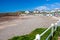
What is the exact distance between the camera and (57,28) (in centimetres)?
1194

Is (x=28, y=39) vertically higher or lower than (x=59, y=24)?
lower

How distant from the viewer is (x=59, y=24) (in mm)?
11984

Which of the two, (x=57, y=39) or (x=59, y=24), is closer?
(x=57, y=39)

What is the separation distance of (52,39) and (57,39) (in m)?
0.30

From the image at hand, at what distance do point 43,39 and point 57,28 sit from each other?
2.87 m

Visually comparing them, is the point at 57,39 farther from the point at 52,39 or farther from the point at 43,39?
the point at 43,39

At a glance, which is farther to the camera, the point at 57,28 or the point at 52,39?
the point at 57,28

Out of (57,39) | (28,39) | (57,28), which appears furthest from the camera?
(57,28)

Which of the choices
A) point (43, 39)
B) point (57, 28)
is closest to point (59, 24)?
point (57, 28)

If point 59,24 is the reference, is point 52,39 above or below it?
below

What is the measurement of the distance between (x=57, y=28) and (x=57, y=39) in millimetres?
3139

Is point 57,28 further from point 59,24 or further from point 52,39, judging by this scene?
point 52,39

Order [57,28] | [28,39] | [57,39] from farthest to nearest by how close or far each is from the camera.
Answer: [57,28] < [28,39] < [57,39]

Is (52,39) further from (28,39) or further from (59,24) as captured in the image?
(59,24)
